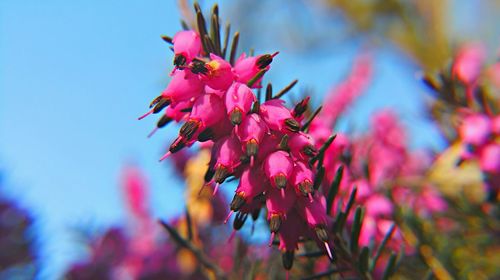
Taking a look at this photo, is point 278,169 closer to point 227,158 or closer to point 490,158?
point 227,158

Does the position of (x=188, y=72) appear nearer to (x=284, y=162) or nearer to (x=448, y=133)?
(x=284, y=162)

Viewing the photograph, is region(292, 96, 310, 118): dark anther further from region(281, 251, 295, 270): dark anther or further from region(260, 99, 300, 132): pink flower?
region(281, 251, 295, 270): dark anther

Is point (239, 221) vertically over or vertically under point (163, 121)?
under

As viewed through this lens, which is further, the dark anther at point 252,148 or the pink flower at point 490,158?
the pink flower at point 490,158

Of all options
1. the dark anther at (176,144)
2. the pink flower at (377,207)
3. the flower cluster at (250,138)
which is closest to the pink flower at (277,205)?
the flower cluster at (250,138)

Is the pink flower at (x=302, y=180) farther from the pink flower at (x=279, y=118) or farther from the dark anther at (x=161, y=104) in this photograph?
the dark anther at (x=161, y=104)

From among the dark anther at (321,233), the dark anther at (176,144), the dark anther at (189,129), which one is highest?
the dark anther at (189,129)

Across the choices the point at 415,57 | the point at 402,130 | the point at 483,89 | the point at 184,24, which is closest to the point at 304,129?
the point at 184,24

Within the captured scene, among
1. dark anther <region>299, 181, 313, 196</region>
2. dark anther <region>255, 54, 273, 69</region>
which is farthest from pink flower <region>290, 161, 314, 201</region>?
dark anther <region>255, 54, 273, 69</region>

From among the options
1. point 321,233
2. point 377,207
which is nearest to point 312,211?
point 321,233
